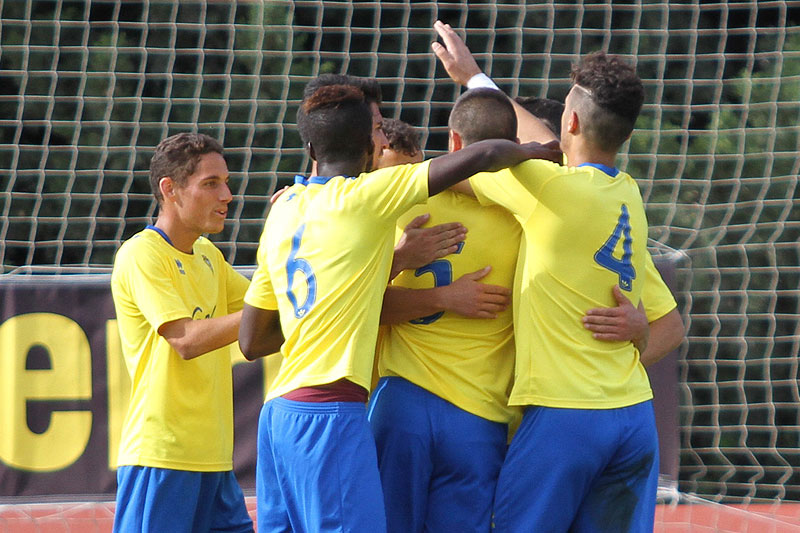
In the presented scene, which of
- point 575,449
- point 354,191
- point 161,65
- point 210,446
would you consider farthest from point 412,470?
Answer: point 161,65

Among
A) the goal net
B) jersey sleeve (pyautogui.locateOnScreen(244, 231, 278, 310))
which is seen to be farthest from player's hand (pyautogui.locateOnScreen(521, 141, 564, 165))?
the goal net

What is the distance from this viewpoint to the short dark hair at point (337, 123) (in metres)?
3.03

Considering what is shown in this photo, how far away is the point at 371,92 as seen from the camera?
129 inches

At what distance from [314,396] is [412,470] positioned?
0.37 m

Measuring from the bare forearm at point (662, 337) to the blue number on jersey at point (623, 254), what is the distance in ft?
1.54

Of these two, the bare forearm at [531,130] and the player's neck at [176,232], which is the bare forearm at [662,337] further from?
the player's neck at [176,232]

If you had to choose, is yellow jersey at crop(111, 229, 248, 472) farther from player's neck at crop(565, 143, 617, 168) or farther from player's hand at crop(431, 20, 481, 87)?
player's neck at crop(565, 143, 617, 168)

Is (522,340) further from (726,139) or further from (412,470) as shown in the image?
(726,139)

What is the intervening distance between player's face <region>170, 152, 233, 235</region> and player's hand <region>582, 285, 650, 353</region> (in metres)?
1.57

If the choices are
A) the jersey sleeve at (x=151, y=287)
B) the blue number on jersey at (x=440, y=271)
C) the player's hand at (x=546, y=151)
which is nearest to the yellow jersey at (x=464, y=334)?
the blue number on jersey at (x=440, y=271)

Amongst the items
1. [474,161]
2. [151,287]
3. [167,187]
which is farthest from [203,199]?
[474,161]

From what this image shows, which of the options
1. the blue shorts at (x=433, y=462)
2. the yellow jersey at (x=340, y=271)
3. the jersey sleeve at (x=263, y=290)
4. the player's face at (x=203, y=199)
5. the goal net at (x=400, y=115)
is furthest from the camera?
the goal net at (x=400, y=115)

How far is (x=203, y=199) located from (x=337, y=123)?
1.08m

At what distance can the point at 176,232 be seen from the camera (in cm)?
398
